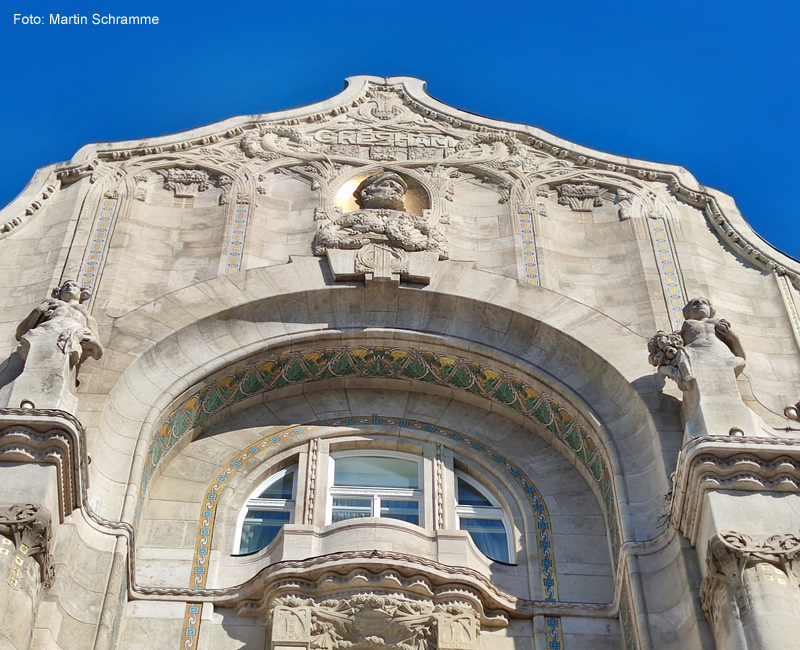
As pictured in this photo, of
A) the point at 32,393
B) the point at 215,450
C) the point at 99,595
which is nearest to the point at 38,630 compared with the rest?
the point at 99,595

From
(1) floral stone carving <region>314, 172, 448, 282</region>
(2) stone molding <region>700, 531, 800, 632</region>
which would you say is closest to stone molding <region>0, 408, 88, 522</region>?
(1) floral stone carving <region>314, 172, 448, 282</region>

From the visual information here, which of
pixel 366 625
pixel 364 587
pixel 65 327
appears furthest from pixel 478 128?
pixel 366 625

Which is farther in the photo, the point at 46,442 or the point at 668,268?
the point at 668,268

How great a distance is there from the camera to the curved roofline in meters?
20.9

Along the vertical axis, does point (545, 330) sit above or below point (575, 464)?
above

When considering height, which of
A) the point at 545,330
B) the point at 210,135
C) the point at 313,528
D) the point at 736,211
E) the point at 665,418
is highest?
the point at 210,135

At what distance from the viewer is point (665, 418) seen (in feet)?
55.1

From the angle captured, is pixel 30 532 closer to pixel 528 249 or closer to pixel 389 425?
pixel 389 425

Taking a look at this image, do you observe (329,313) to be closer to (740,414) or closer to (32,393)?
(32,393)

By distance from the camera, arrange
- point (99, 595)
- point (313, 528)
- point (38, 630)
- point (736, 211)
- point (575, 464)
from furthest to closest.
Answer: point (736, 211)
point (575, 464)
point (313, 528)
point (99, 595)
point (38, 630)

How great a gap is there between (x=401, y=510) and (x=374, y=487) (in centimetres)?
58

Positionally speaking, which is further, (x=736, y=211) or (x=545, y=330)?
(x=736, y=211)

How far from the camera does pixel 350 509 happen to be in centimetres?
1766

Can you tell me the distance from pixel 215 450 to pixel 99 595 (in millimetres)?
3893
